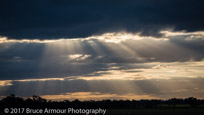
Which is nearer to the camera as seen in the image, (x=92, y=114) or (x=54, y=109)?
(x=92, y=114)

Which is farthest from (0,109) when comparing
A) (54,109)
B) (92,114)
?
(92,114)

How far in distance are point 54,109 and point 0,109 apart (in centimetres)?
3410

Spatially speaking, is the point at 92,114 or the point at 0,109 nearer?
the point at 92,114

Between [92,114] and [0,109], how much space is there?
7818 centimetres

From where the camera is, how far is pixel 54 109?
189875 mm

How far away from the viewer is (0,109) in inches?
7766

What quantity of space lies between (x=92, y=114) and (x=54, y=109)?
5209 centimetres

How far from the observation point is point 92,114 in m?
144

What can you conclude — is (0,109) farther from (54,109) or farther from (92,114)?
(92,114)
